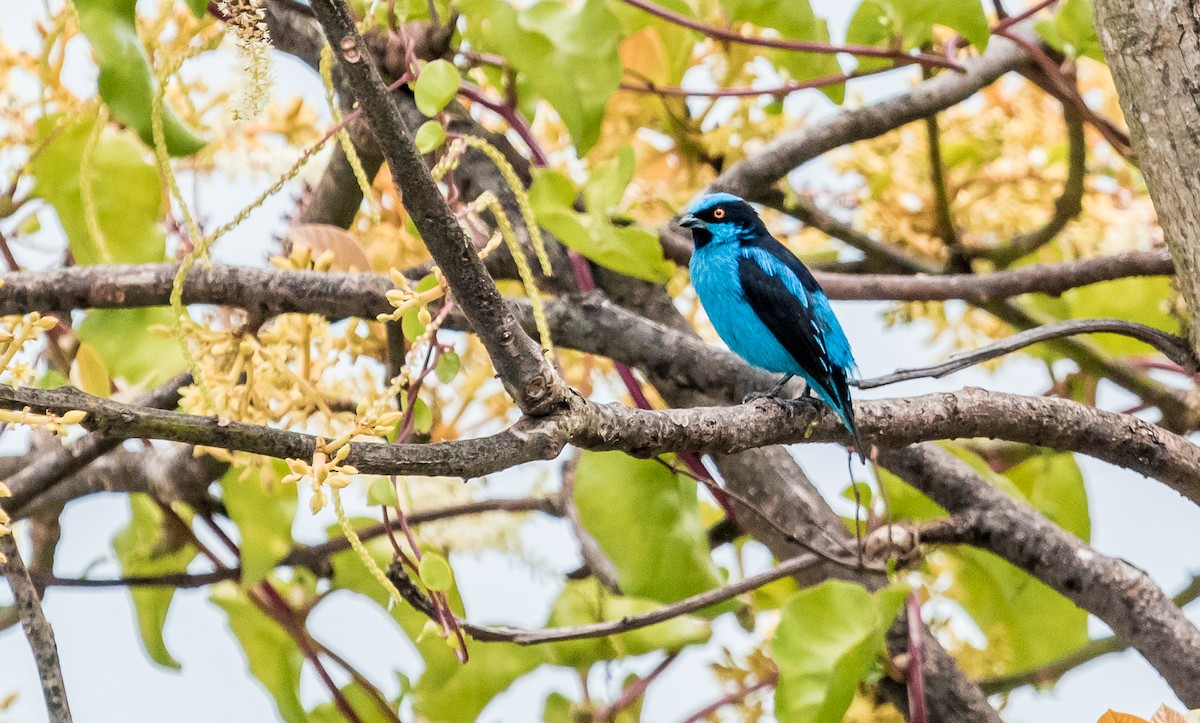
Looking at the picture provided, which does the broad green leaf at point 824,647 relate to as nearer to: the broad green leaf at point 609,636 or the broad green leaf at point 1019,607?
the broad green leaf at point 609,636

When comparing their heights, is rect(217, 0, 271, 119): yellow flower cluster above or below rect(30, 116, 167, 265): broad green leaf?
below

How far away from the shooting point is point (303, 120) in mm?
1341

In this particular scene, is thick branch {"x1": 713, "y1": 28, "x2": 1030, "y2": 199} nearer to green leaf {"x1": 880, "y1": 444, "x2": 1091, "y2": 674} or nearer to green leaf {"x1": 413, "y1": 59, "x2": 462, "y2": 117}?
green leaf {"x1": 880, "y1": 444, "x2": 1091, "y2": 674}

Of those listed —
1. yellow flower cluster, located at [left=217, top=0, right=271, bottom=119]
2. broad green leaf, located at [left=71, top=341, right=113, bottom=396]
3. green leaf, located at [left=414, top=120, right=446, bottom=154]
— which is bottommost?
yellow flower cluster, located at [left=217, top=0, right=271, bottom=119]

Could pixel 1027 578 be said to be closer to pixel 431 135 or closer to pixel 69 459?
pixel 431 135

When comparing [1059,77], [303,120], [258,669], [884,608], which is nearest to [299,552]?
[258,669]

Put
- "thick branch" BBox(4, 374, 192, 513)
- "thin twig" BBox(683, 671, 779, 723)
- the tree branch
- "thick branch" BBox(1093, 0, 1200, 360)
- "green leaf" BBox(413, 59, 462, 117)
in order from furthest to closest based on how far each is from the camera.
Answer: "thin twig" BBox(683, 671, 779, 723) < "thick branch" BBox(4, 374, 192, 513) < "thick branch" BBox(1093, 0, 1200, 360) < "green leaf" BBox(413, 59, 462, 117) < the tree branch

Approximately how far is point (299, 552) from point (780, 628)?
0.55 m

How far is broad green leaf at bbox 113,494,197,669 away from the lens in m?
1.21

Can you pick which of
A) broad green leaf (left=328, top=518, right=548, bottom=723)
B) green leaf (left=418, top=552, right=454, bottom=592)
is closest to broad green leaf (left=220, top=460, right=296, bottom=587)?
broad green leaf (left=328, top=518, right=548, bottom=723)

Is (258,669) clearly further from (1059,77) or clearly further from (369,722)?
(1059,77)

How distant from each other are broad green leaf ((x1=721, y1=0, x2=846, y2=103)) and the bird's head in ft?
0.48

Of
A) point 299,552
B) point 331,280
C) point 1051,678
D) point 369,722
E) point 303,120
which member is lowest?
point 1051,678

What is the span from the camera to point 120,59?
2.55 ft
